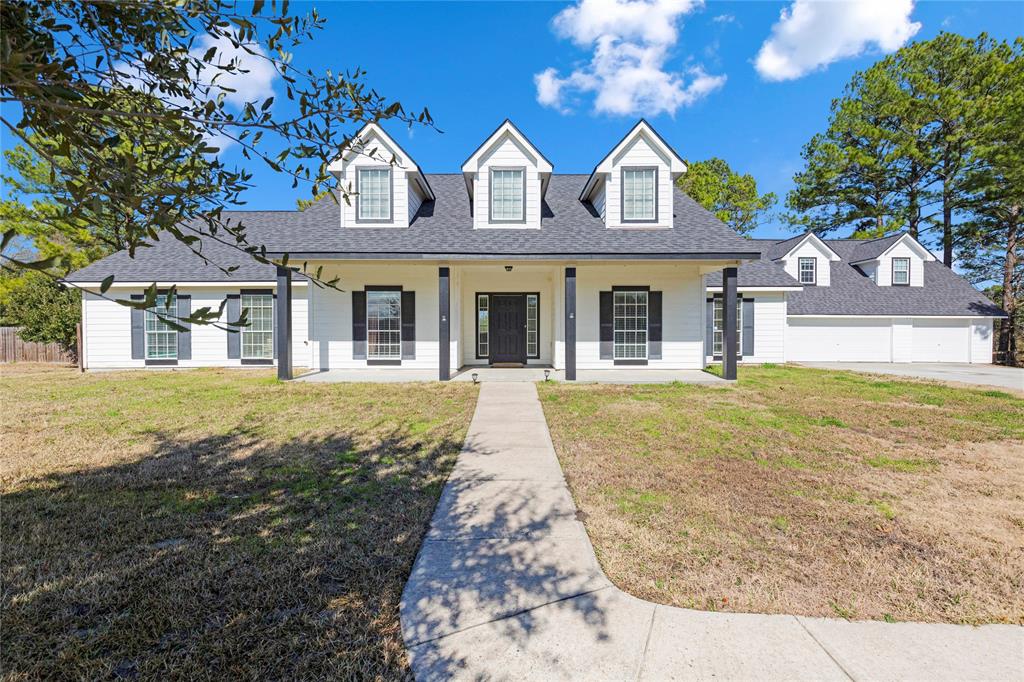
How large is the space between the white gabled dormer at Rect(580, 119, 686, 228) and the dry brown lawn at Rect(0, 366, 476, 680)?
8.35 m

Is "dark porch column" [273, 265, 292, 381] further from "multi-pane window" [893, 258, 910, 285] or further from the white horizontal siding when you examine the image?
"multi-pane window" [893, 258, 910, 285]

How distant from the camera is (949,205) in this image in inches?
922

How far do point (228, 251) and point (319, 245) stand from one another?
621cm

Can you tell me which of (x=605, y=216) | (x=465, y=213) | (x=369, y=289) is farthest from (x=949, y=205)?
(x=369, y=289)

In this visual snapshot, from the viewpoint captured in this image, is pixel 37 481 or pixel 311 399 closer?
pixel 37 481

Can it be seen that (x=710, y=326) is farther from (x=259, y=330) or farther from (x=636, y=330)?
(x=259, y=330)

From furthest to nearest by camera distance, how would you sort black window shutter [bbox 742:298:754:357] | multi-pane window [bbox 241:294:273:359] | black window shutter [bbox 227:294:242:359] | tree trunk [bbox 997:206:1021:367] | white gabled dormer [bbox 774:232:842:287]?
tree trunk [bbox 997:206:1021:367]
white gabled dormer [bbox 774:232:842:287]
black window shutter [bbox 742:298:754:357]
multi-pane window [bbox 241:294:273:359]
black window shutter [bbox 227:294:242:359]

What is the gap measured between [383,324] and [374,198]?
355cm

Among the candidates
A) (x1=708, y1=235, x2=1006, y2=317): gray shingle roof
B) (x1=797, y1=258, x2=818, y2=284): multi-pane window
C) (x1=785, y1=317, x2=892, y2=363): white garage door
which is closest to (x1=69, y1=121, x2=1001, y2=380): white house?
(x1=785, y1=317, x2=892, y2=363): white garage door

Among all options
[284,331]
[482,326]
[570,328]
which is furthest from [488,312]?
[284,331]

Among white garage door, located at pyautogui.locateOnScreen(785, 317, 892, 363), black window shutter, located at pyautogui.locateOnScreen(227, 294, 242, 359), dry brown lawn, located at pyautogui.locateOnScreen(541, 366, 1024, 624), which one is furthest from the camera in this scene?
white garage door, located at pyautogui.locateOnScreen(785, 317, 892, 363)

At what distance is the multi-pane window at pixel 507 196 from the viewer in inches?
474

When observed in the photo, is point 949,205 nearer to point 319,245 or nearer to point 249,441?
point 319,245

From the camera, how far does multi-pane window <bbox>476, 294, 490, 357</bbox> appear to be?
14.0m
